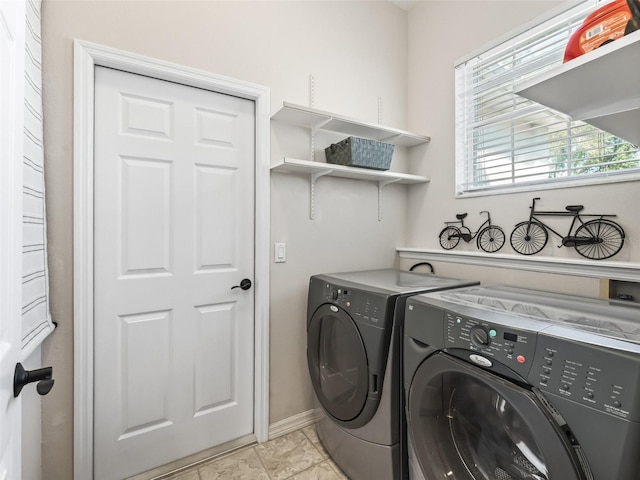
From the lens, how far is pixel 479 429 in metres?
1.11

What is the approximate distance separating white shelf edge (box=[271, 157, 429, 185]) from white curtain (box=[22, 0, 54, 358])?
1038mm

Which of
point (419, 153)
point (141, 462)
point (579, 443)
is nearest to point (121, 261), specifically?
point (141, 462)

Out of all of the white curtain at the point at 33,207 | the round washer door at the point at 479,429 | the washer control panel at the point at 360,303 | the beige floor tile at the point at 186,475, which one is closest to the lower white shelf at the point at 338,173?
the washer control panel at the point at 360,303

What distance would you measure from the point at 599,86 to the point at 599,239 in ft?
3.07

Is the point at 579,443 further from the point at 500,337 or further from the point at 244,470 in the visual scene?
the point at 244,470

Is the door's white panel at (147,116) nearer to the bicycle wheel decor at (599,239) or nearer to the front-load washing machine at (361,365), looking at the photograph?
the front-load washing machine at (361,365)

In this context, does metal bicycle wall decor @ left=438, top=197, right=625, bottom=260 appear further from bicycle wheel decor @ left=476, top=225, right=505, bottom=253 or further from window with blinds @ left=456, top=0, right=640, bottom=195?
window with blinds @ left=456, top=0, right=640, bottom=195

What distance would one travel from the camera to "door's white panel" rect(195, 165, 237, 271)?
5.86 feet

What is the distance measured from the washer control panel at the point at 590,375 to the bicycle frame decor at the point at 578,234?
98 centimetres

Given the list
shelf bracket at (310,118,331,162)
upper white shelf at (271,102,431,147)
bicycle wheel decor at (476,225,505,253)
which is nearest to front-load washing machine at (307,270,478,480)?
bicycle wheel decor at (476,225,505,253)

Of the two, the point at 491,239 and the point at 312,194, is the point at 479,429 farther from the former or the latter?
the point at 312,194

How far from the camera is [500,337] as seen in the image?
3.18ft

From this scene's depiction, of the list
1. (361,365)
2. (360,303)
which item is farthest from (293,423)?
(360,303)

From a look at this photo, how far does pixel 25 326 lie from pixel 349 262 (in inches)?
65.5
